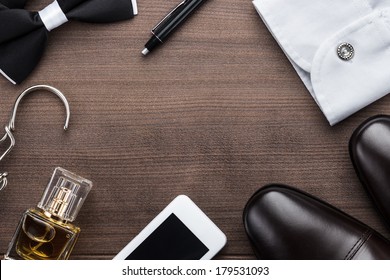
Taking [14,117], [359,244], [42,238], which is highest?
[14,117]

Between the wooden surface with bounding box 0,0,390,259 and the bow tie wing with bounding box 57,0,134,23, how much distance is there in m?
0.02

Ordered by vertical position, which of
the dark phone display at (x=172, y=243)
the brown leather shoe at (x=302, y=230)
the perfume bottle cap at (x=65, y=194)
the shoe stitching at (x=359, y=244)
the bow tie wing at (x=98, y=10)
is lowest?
the shoe stitching at (x=359, y=244)

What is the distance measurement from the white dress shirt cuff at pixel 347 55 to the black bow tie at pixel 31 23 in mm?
201

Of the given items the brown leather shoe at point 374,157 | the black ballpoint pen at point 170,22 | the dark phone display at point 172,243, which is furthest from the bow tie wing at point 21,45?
the brown leather shoe at point 374,157

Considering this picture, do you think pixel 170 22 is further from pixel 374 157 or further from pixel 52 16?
pixel 374 157

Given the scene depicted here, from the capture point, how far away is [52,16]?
1.96 feet

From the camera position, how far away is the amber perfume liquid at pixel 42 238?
59 cm

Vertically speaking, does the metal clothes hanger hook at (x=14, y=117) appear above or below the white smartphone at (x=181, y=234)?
above

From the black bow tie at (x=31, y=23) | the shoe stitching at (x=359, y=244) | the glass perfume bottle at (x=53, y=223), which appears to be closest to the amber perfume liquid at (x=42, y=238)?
the glass perfume bottle at (x=53, y=223)

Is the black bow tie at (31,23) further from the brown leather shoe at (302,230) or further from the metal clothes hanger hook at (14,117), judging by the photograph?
the brown leather shoe at (302,230)

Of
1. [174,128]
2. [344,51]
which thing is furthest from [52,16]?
[344,51]

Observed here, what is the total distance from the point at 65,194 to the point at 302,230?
252 millimetres

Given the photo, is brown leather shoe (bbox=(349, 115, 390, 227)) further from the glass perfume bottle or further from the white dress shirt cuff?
the glass perfume bottle

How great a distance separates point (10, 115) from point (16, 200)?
3.6 inches
